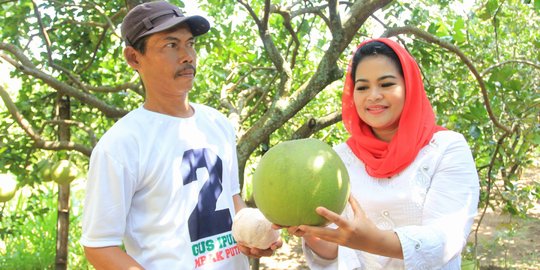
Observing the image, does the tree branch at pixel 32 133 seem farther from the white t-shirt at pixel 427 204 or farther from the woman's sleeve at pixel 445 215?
the woman's sleeve at pixel 445 215

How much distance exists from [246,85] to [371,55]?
2498 mm

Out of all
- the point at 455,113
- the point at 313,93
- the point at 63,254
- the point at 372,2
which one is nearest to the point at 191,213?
the point at 313,93

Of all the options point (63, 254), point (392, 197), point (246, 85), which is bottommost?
point (63, 254)

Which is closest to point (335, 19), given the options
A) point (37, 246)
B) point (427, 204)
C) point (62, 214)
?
point (427, 204)

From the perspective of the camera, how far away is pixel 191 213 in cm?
162

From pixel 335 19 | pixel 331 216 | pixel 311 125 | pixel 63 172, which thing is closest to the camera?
pixel 331 216

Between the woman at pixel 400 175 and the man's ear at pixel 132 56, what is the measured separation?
0.73 metres

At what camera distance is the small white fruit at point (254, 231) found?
154cm

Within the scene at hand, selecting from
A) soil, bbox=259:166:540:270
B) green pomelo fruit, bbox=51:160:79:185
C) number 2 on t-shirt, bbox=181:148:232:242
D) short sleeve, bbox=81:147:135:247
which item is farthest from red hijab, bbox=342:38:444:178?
soil, bbox=259:166:540:270

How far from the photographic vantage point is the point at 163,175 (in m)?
1.60

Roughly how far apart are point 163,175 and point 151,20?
526 millimetres

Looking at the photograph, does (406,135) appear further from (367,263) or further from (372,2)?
(372,2)

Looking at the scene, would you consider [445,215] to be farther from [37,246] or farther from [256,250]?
[37,246]

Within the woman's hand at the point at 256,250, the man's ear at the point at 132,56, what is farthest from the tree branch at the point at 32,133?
the woman's hand at the point at 256,250
